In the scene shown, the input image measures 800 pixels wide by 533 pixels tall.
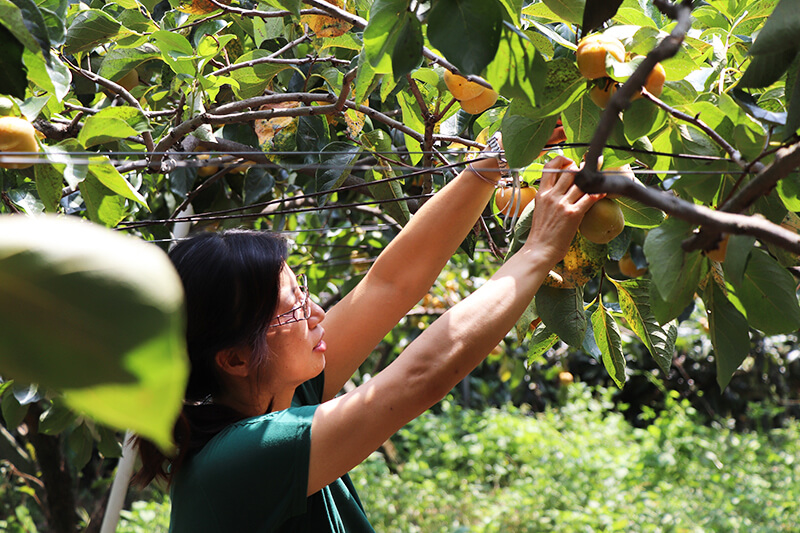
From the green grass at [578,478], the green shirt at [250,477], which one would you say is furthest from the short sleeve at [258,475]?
the green grass at [578,478]

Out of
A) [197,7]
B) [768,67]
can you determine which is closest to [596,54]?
[768,67]

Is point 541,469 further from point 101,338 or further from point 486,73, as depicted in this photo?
point 101,338

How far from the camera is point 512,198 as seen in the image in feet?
3.36

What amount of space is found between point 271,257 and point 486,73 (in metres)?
0.54

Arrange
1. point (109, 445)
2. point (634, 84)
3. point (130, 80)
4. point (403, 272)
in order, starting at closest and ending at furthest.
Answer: point (634, 84), point (403, 272), point (130, 80), point (109, 445)

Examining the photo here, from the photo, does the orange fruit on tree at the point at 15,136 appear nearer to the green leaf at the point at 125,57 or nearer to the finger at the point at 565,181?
the green leaf at the point at 125,57

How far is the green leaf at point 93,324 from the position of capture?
0.88 feet

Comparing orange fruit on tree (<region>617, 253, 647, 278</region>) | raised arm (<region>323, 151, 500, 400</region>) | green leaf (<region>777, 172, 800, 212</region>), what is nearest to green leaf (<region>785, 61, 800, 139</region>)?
green leaf (<region>777, 172, 800, 212</region>)

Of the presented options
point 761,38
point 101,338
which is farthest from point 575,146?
point 101,338

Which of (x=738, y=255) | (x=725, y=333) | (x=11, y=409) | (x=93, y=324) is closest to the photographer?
(x=93, y=324)

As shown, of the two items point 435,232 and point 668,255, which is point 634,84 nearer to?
point 668,255

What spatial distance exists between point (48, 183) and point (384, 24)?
21.7 inches

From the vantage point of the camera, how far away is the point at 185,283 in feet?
3.57

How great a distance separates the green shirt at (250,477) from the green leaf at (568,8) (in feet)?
1.96
